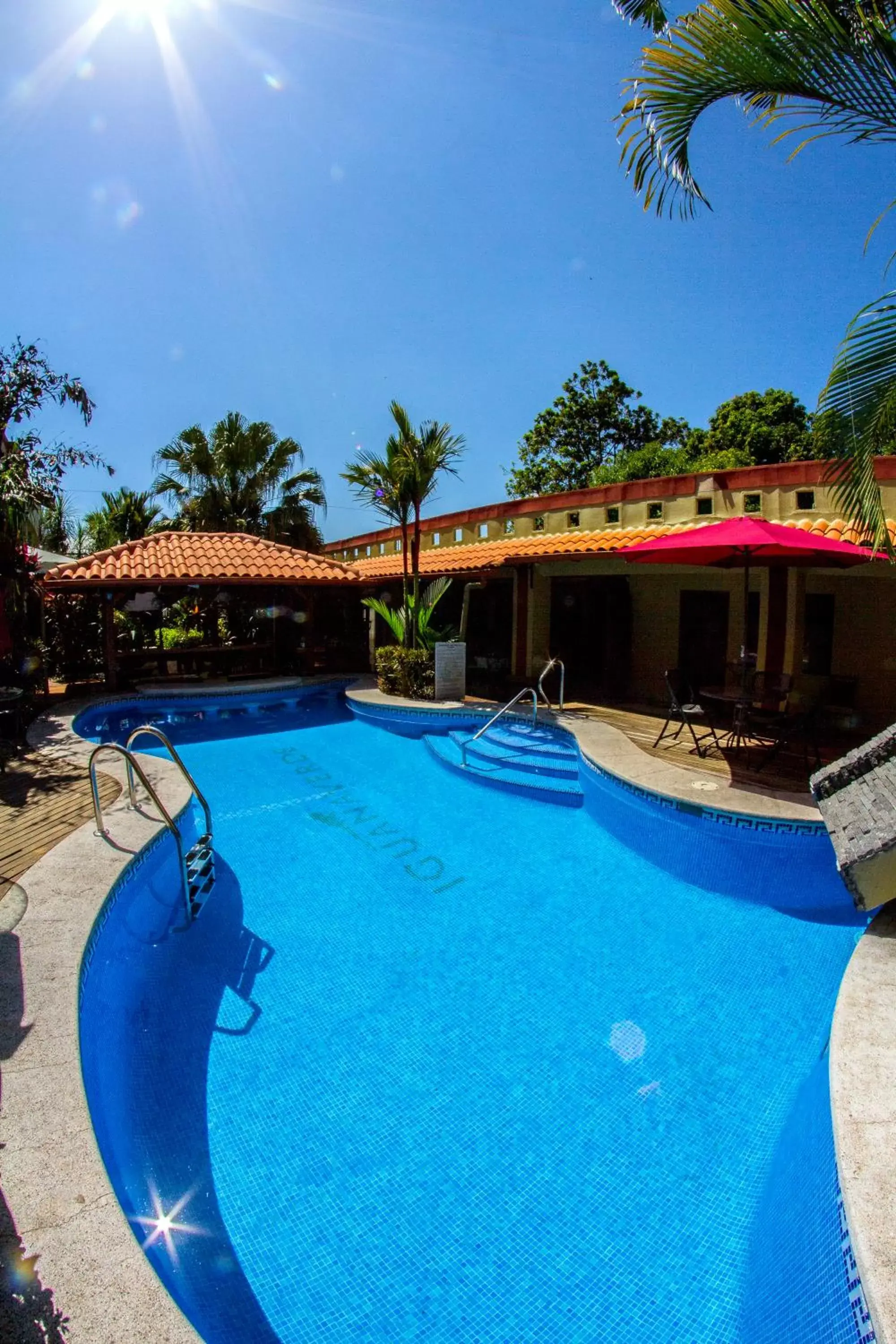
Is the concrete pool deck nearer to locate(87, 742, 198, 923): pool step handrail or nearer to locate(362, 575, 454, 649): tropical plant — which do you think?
locate(87, 742, 198, 923): pool step handrail

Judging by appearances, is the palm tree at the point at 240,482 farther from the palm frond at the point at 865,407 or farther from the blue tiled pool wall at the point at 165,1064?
the palm frond at the point at 865,407

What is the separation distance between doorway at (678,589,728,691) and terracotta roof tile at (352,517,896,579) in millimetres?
2722

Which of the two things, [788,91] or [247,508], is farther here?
[247,508]

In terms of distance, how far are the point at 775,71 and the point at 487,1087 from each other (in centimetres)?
748

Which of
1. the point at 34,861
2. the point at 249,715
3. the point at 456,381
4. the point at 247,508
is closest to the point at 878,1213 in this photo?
the point at 34,861

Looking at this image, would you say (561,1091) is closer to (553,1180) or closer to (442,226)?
(553,1180)

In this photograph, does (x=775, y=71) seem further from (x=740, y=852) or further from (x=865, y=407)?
(x=740, y=852)

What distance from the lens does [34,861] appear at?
18.7ft

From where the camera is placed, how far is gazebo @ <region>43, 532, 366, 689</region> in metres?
15.1

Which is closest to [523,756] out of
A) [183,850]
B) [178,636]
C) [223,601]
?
[183,850]

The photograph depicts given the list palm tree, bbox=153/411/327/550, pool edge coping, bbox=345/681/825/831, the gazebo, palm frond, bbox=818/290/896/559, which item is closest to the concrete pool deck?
pool edge coping, bbox=345/681/825/831

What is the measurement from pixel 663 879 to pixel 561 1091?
3.25m

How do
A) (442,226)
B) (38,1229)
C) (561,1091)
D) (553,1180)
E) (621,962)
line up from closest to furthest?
(38,1229)
(553,1180)
(561,1091)
(621,962)
(442,226)

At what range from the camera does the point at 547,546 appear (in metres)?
13.7
